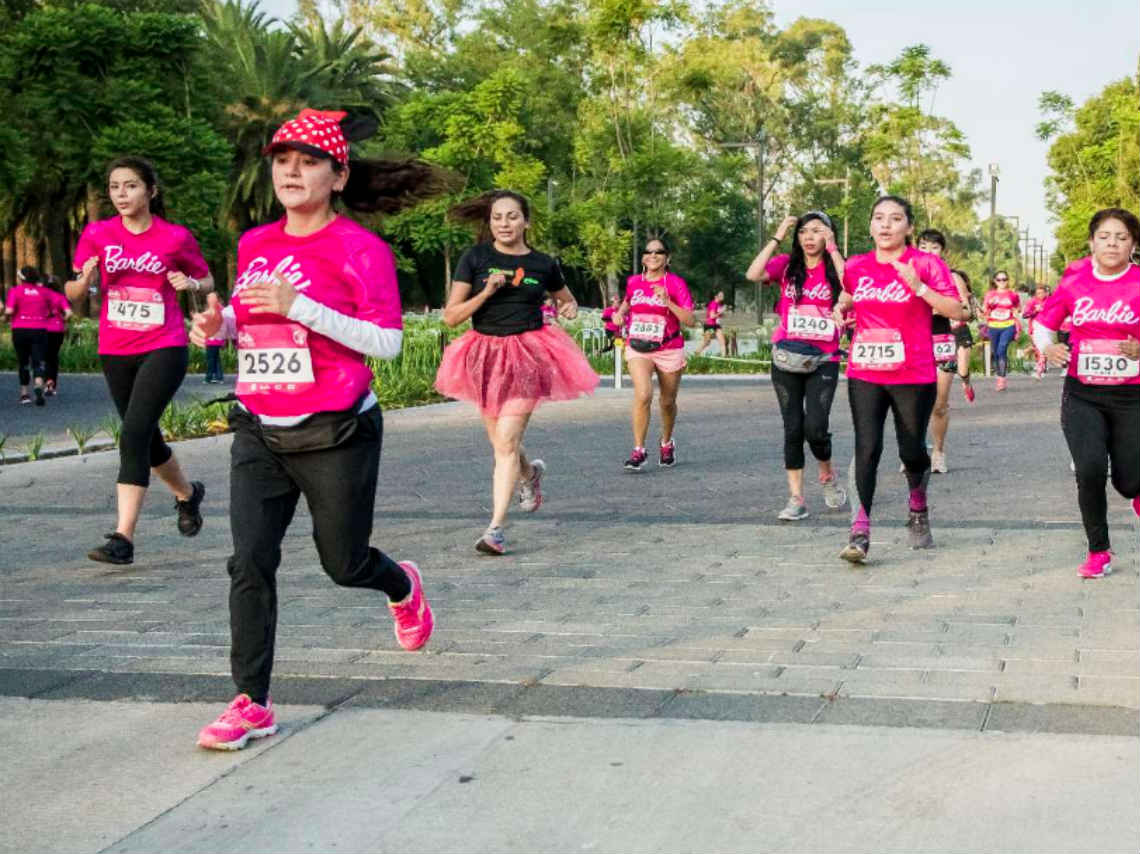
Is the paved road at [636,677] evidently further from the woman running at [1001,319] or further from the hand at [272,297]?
the woman running at [1001,319]

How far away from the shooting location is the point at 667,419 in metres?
14.0

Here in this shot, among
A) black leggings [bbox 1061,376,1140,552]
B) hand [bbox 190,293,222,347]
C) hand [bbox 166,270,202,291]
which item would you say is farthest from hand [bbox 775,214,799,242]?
hand [bbox 190,293,222,347]

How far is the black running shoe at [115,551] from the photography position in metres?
8.26

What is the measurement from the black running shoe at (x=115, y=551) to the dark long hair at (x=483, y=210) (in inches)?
107

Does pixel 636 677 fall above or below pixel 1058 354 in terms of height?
below

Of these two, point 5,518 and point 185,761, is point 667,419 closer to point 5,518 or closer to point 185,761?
point 5,518

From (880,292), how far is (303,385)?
415cm

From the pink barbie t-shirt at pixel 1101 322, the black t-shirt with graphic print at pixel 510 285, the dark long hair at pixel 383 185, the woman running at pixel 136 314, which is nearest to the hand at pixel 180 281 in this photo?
the woman running at pixel 136 314

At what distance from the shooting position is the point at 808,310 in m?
10.2

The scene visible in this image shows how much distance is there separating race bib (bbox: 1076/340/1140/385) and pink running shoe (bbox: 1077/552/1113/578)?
2.66 ft

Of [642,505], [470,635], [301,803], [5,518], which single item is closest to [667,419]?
[642,505]

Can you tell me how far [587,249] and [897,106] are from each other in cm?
968

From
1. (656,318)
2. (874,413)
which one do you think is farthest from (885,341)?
(656,318)

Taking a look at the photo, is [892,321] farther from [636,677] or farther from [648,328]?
[648,328]
